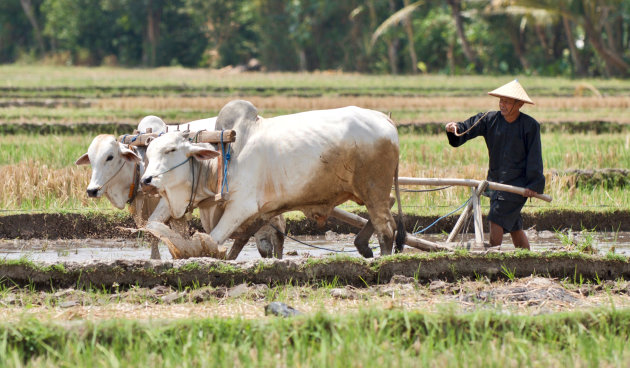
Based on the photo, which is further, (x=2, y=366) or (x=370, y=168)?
(x=370, y=168)

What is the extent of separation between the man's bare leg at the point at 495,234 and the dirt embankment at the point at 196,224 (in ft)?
5.70

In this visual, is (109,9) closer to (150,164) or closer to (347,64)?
(347,64)

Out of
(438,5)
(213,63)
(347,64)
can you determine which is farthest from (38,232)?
(213,63)

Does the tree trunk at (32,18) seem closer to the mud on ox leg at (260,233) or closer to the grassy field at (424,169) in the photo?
the grassy field at (424,169)

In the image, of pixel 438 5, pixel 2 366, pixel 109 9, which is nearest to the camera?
pixel 2 366

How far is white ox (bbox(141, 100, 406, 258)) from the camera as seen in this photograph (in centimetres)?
572

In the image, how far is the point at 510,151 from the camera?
5.99 meters

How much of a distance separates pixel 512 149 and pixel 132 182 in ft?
8.36

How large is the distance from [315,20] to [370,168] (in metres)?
33.8

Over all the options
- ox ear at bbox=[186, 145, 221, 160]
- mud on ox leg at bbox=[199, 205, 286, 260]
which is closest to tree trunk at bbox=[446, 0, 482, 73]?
mud on ox leg at bbox=[199, 205, 286, 260]

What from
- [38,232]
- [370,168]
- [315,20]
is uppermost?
[315,20]

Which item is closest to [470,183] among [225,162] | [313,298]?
[225,162]

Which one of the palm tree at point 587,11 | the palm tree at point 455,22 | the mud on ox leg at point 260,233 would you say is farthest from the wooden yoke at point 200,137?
the palm tree at point 455,22

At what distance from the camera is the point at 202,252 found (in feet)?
18.5
